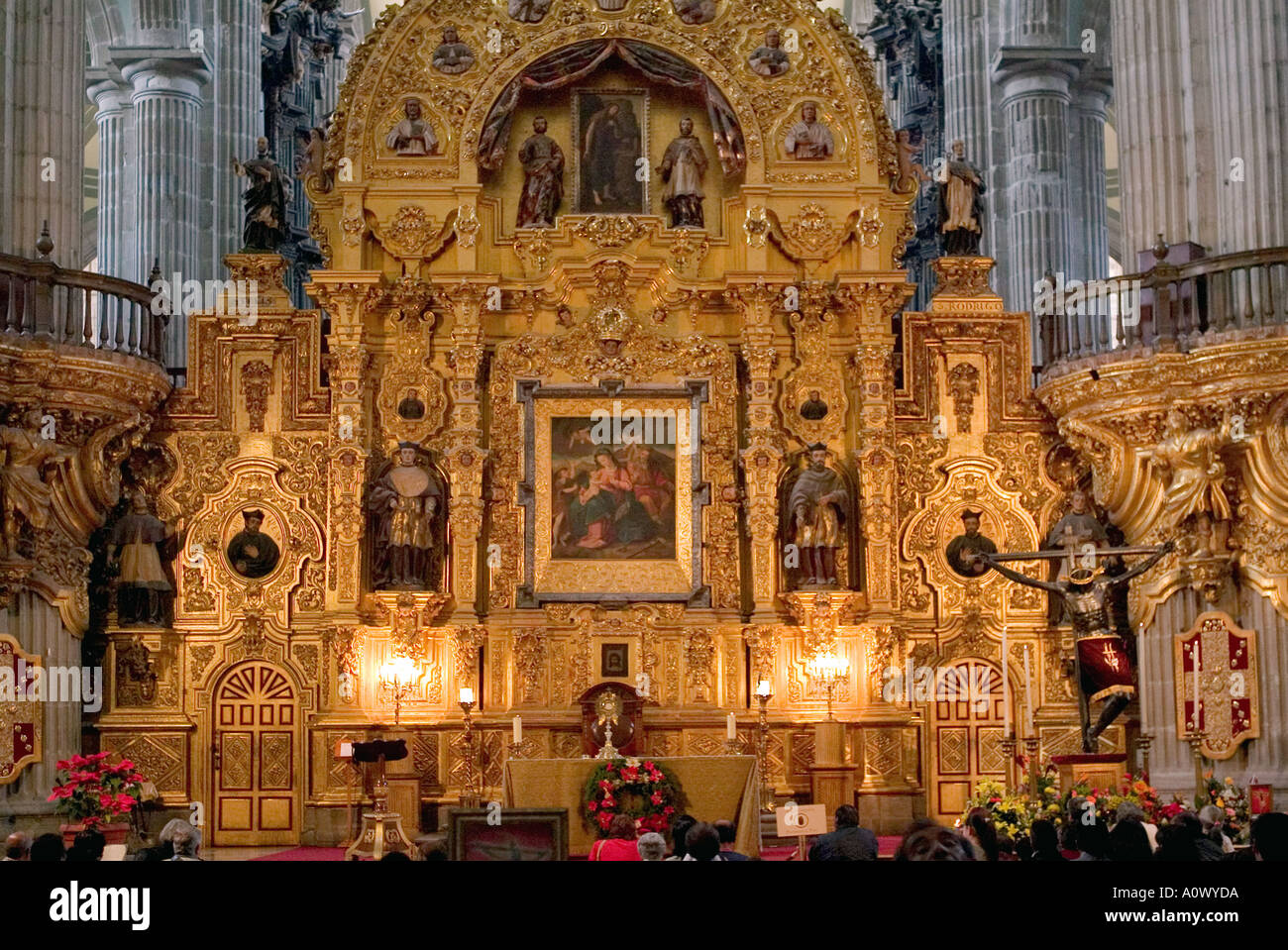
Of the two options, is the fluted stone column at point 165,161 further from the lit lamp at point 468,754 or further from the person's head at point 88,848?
the person's head at point 88,848

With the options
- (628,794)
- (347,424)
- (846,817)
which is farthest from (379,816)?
(846,817)

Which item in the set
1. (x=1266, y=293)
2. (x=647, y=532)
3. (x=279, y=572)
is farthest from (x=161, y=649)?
(x=1266, y=293)

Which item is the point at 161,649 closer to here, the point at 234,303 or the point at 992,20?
the point at 234,303

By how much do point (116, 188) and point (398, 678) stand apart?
499 inches

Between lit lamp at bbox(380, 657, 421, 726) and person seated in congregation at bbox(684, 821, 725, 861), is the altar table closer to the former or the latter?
lit lamp at bbox(380, 657, 421, 726)

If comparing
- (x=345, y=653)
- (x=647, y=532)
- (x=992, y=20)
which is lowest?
(x=345, y=653)

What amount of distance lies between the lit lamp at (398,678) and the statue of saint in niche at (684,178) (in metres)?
6.58

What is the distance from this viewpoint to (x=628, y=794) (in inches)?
769

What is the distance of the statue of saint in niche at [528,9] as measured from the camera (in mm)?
24359

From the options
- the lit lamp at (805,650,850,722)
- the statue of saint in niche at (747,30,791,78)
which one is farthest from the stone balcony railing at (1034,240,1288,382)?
the statue of saint in niche at (747,30,791,78)

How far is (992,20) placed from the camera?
32.1 meters

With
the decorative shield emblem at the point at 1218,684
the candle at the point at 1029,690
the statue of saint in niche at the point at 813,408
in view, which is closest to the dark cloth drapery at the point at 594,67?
the statue of saint in niche at the point at 813,408

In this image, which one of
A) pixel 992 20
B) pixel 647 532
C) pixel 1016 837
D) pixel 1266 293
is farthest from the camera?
pixel 992 20
